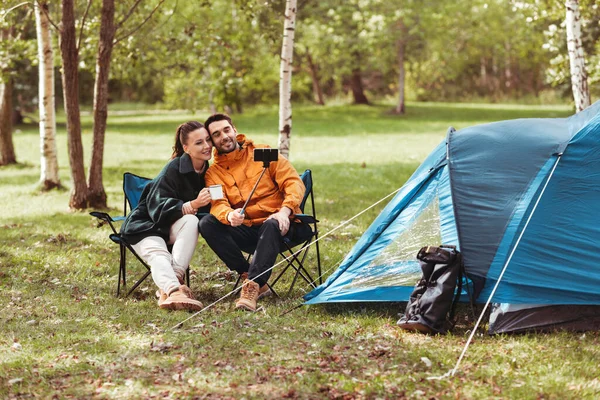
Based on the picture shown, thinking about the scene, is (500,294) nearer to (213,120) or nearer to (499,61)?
(213,120)

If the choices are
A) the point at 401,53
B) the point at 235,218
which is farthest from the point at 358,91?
the point at 235,218

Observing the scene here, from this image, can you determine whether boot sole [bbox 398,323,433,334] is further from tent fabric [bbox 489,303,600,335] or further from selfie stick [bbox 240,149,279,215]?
selfie stick [bbox 240,149,279,215]

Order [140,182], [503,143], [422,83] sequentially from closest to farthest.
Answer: [503,143] < [140,182] < [422,83]

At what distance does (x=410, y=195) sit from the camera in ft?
16.8

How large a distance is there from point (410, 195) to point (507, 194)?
2.11ft

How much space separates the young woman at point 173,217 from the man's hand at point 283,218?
20.4 inches

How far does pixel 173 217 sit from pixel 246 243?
55 cm

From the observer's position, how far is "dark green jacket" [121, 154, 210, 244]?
17.9ft

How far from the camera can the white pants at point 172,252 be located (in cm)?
529

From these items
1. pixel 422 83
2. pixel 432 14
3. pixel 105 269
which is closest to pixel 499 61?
pixel 422 83

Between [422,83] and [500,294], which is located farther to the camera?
[422,83]

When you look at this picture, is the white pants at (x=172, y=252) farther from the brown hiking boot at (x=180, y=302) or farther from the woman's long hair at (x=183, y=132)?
the woman's long hair at (x=183, y=132)

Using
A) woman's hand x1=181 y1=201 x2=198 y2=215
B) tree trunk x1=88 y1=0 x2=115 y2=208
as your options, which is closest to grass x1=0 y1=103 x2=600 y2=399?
woman's hand x1=181 y1=201 x2=198 y2=215

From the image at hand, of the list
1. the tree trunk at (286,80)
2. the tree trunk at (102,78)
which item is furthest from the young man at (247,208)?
the tree trunk at (102,78)
